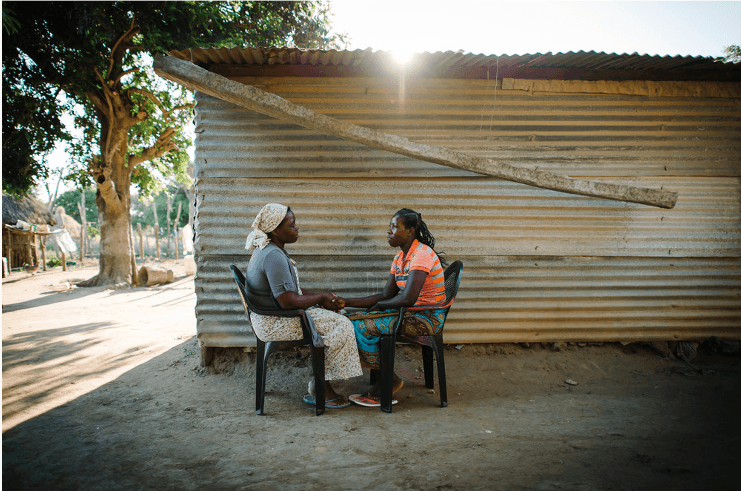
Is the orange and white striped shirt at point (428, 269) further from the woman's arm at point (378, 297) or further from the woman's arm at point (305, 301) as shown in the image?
the woman's arm at point (305, 301)

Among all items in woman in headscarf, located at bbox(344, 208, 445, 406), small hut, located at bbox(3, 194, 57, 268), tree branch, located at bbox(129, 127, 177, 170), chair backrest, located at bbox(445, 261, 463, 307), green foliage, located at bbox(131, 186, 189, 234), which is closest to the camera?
woman in headscarf, located at bbox(344, 208, 445, 406)

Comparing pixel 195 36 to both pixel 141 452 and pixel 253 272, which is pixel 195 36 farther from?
pixel 141 452

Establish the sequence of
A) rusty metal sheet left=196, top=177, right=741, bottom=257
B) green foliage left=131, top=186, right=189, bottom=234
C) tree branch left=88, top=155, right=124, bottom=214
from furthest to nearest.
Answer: green foliage left=131, top=186, right=189, bottom=234 → tree branch left=88, top=155, right=124, bottom=214 → rusty metal sheet left=196, top=177, right=741, bottom=257

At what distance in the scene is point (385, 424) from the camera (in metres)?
3.10

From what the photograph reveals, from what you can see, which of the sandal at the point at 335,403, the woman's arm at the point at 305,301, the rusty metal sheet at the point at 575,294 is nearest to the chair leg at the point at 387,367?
the sandal at the point at 335,403

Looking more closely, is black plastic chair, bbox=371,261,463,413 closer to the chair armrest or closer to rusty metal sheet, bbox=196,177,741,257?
the chair armrest

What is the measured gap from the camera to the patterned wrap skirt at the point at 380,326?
337 centimetres

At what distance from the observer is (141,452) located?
8.93 feet

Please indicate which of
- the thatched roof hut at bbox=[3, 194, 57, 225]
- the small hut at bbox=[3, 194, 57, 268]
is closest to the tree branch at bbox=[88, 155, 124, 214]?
the small hut at bbox=[3, 194, 57, 268]

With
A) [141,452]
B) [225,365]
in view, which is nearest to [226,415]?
[141,452]

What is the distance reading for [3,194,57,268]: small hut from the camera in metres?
16.9

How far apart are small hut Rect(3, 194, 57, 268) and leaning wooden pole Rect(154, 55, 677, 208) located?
1801cm

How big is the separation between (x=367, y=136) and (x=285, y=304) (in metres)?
1.75

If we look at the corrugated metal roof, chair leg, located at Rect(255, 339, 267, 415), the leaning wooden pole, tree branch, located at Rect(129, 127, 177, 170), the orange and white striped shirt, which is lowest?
chair leg, located at Rect(255, 339, 267, 415)
